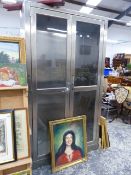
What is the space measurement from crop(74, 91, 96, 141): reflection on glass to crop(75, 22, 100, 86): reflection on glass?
17 cm

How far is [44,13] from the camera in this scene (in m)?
2.05

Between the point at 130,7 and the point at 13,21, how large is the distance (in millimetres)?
4261

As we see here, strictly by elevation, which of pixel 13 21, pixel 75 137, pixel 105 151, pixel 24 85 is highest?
pixel 13 21

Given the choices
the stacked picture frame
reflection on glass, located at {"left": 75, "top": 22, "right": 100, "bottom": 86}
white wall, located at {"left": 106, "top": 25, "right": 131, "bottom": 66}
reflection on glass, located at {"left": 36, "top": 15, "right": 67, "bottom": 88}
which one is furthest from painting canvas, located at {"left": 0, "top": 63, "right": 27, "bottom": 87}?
white wall, located at {"left": 106, "top": 25, "right": 131, "bottom": 66}

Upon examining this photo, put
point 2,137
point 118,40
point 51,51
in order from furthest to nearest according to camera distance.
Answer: point 118,40 < point 51,51 < point 2,137

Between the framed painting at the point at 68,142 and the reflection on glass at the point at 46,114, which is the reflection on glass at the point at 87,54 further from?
the framed painting at the point at 68,142

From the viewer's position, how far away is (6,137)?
5.34 ft

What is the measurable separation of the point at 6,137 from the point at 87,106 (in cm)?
141

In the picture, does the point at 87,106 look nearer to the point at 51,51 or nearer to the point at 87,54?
the point at 87,54

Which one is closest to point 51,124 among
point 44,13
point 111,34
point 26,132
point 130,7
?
point 26,132

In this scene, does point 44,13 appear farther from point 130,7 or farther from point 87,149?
point 130,7

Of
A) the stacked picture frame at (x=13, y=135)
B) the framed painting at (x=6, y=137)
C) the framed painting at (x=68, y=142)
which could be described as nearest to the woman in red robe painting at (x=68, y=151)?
the framed painting at (x=68, y=142)

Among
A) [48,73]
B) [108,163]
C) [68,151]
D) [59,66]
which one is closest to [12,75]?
[48,73]

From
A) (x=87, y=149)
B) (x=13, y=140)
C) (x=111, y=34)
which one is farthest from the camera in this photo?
(x=111, y=34)
